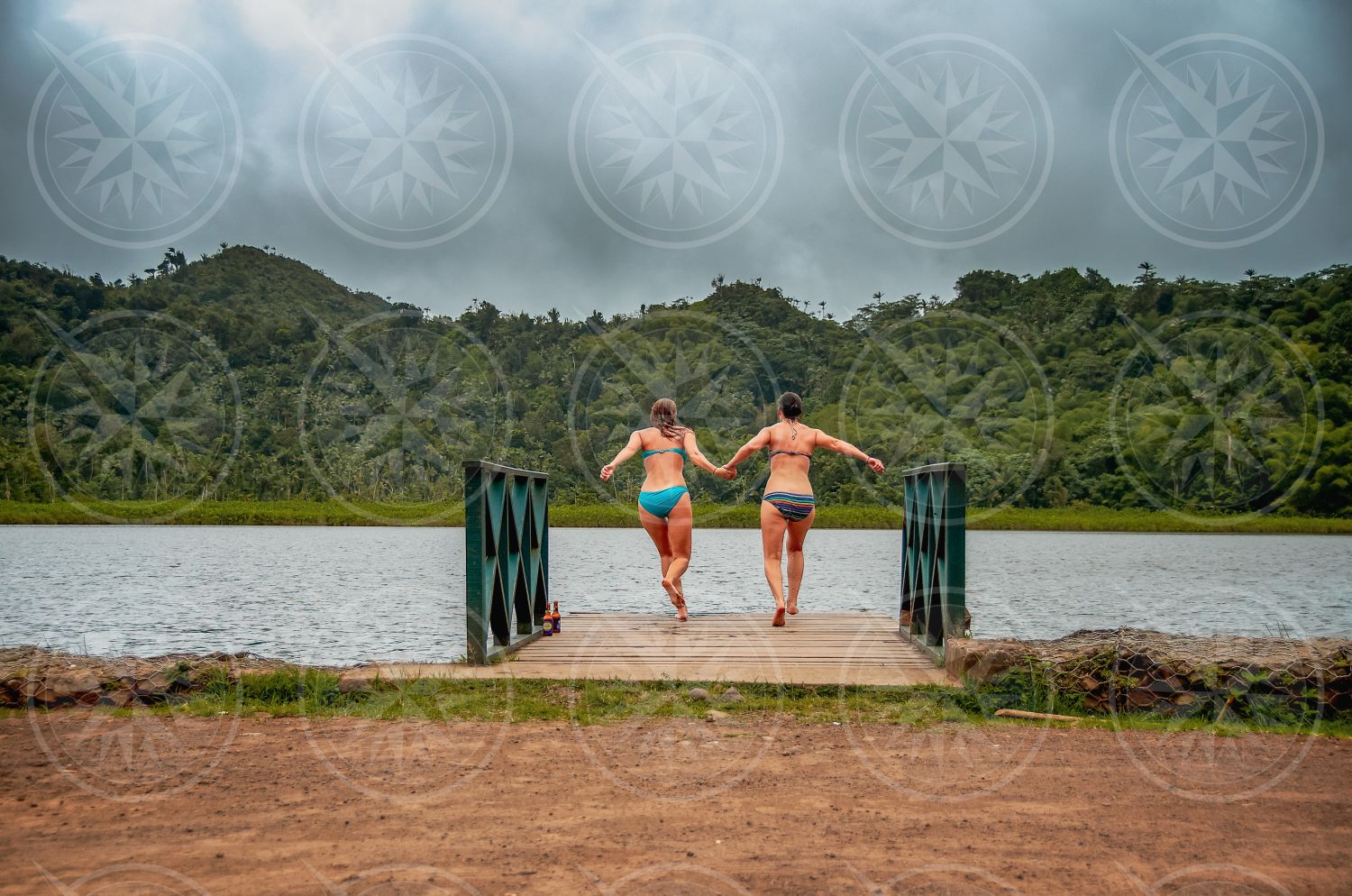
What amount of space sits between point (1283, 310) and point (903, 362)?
19007mm

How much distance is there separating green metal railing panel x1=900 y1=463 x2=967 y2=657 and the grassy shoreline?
138 ft

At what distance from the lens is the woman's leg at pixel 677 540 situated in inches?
377

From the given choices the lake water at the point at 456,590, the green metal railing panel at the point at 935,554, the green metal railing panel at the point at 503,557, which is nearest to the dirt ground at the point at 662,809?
the green metal railing panel at the point at 503,557

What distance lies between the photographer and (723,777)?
17.1ft

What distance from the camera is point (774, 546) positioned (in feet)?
31.8

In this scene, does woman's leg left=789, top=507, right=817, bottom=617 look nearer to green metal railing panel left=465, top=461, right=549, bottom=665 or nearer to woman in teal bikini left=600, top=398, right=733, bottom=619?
woman in teal bikini left=600, top=398, right=733, bottom=619

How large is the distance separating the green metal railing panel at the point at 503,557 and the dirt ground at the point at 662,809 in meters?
1.27

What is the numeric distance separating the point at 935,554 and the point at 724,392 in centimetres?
5120

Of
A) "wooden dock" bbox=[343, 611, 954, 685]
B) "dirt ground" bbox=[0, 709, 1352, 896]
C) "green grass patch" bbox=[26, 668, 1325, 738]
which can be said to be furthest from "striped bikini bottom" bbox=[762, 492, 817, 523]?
"dirt ground" bbox=[0, 709, 1352, 896]

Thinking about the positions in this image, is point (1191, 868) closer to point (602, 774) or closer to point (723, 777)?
A: point (723, 777)

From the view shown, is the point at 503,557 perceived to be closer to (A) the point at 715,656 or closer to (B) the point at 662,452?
(A) the point at 715,656

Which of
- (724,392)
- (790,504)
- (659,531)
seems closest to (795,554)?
(790,504)

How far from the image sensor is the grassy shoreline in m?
51.1

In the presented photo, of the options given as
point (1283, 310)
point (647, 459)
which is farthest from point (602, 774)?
point (1283, 310)
